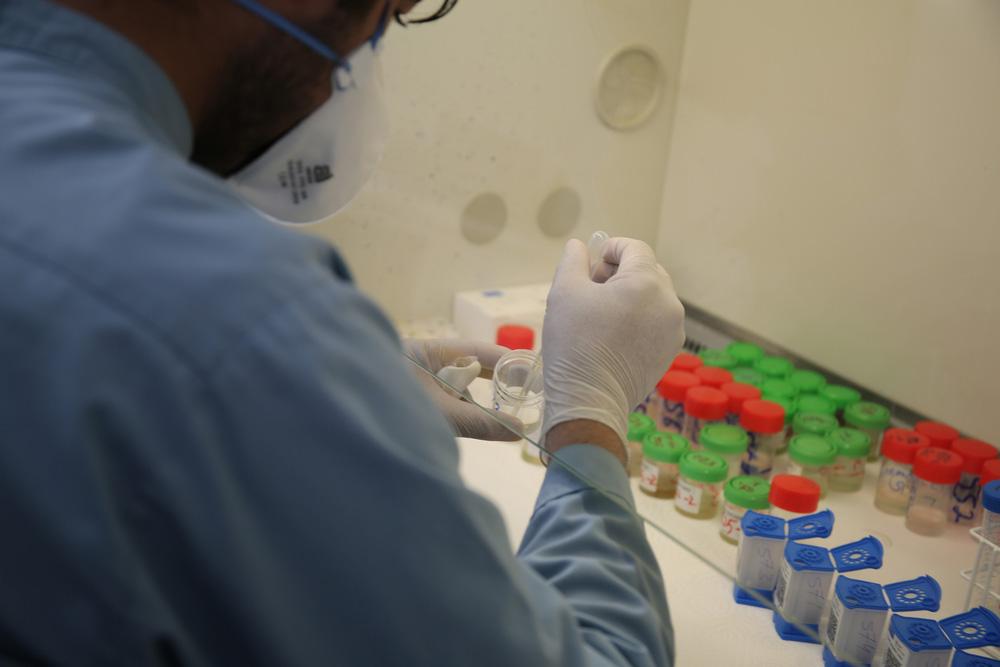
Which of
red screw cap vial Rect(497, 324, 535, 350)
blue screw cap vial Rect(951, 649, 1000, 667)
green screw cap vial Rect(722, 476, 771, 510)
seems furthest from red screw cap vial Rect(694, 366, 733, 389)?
blue screw cap vial Rect(951, 649, 1000, 667)

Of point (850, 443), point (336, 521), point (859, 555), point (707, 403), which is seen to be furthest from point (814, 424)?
point (336, 521)

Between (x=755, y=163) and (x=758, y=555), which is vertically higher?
(x=755, y=163)

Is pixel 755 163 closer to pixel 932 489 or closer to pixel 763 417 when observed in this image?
pixel 763 417

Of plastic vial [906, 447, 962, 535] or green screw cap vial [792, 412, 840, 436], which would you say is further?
green screw cap vial [792, 412, 840, 436]

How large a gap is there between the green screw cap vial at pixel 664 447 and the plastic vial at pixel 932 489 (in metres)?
0.32

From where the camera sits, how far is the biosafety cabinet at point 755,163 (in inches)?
50.9

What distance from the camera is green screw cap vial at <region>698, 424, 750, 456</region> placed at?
4.13 feet

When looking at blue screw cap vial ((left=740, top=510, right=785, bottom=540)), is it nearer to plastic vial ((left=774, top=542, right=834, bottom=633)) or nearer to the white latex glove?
plastic vial ((left=774, top=542, right=834, bottom=633))

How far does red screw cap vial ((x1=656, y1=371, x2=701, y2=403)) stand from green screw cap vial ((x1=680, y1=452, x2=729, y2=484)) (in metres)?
0.15

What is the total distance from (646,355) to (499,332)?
35cm

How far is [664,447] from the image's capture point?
126cm

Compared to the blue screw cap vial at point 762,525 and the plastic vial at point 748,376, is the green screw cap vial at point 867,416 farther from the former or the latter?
the blue screw cap vial at point 762,525

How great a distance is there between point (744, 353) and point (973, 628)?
2.09ft

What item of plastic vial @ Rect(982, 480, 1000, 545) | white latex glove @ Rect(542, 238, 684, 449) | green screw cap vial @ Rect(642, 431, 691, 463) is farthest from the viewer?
green screw cap vial @ Rect(642, 431, 691, 463)
